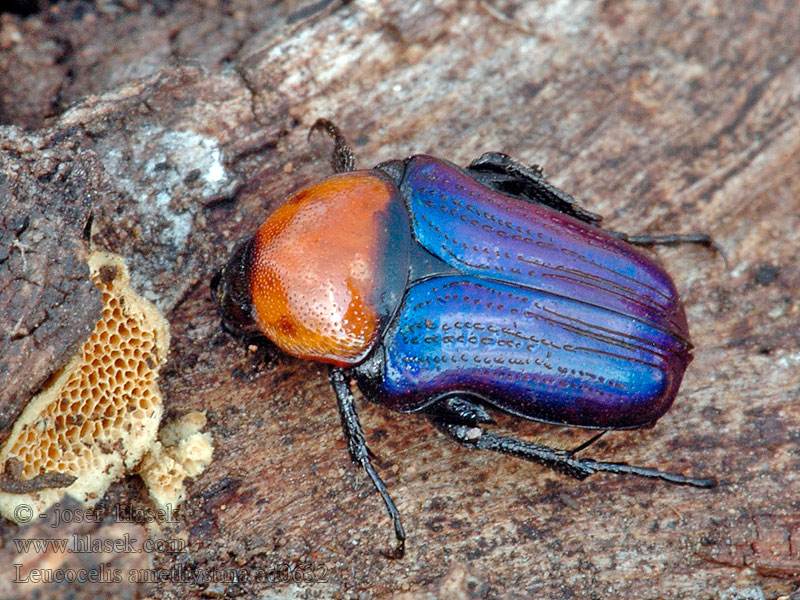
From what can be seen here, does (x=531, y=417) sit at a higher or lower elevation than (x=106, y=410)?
lower

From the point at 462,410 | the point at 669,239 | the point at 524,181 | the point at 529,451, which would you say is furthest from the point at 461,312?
the point at 669,239

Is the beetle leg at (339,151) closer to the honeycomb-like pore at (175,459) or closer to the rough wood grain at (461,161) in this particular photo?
the rough wood grain at (461,161)

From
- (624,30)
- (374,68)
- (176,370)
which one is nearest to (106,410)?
(176,370)

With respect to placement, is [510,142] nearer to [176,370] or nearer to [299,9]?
[299,9]

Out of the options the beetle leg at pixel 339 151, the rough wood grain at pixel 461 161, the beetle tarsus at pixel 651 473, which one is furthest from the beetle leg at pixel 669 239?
the beetle leg at pixel 339 151

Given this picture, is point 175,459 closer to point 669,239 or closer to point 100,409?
point 100,409

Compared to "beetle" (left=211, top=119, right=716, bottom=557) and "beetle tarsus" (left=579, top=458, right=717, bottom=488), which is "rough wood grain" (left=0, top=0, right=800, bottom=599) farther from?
"beetle" (left=211, top=119, right=716, bottom=557)
